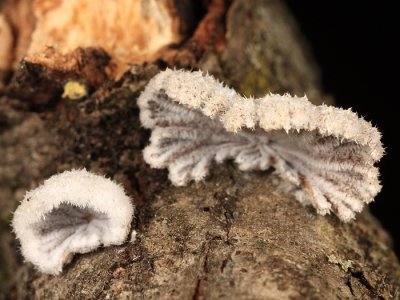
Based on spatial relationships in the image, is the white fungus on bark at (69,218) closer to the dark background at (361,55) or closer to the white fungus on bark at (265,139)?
the white fungus on bark at (265,139)

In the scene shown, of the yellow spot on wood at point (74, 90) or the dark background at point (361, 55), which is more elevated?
the dark background at point (361, 55)

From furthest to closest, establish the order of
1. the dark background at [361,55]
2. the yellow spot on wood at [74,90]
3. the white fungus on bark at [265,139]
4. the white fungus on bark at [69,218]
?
1. the dark background at [361,55]
2. the yellow spot on wood at [74,90]
3. the white fungus on bark at [69,218]
4. the white fungus on bark at [265,139]

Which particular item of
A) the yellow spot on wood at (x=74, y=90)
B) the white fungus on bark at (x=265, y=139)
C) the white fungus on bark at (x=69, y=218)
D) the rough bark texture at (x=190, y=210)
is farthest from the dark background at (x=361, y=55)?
the white fungus on bark at (x=69, y=218)

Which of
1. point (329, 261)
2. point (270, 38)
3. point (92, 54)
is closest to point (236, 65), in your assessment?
point (270, 38)

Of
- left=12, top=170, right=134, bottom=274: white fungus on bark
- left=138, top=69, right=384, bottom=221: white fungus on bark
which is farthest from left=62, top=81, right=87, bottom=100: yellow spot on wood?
left=12, top=170, right=134, bottom=274: white fungus on bark

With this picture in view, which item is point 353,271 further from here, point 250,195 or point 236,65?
point 236,65

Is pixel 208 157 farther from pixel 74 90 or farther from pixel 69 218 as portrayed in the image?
pixel 74 90

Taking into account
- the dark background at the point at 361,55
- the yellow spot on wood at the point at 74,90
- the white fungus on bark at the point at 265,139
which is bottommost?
the white fungus on bark at the point at 265,139

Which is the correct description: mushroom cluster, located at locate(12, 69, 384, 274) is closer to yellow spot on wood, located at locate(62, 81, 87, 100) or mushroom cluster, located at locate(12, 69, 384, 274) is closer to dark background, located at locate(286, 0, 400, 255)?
yellow spot on wood, located at locate(62, 81, 87, 100)
